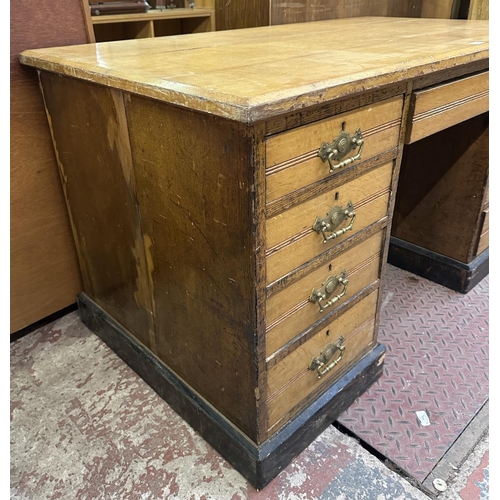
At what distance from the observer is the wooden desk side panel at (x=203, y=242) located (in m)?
0.86

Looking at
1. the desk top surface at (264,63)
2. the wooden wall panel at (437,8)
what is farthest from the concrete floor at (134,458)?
the wooden wall panel at (437,8)

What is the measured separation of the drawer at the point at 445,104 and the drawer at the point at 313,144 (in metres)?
0.07

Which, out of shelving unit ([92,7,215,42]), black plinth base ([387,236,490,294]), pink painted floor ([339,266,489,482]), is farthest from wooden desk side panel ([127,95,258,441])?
shelving unit ([92,7,215,42])

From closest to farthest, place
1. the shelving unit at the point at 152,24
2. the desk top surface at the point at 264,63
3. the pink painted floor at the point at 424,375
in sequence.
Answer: the desk top surface at the point at 264,63 < the pink painted floor at the point at 424,375 < the shelving unit at the point at 152,24

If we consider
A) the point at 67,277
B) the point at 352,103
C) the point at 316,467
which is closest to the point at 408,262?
the point at 316,467

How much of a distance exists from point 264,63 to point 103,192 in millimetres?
559

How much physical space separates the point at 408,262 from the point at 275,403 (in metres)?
1.17

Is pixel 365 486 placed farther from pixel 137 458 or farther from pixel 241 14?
Answer: pixel 241 14

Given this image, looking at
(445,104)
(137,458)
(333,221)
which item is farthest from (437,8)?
(137,458)

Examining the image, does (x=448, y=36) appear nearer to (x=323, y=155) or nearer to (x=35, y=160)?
(x=323, y=155)

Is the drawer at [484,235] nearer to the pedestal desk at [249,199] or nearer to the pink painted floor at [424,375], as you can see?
the pink painted floor at [424,375]

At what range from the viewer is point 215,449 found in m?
1.26

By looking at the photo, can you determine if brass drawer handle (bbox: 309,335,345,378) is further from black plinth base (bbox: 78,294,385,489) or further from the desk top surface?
the desk top surface

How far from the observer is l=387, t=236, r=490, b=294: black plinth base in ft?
6.14
